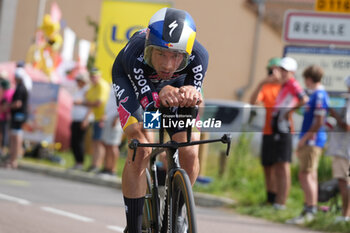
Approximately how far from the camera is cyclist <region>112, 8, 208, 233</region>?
4402mm

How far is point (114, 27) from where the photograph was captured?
60.4 feet

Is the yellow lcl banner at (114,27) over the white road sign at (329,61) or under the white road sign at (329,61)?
over

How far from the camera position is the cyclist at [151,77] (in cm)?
440

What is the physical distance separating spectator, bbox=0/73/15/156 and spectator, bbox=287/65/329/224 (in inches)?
339

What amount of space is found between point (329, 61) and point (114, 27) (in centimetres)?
829

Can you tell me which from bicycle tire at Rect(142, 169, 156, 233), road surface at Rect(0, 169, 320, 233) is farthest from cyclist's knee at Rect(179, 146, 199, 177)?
road surface at Rect(0, 169, 320, 233)

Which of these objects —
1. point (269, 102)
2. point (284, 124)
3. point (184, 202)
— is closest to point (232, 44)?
point (269, 102)

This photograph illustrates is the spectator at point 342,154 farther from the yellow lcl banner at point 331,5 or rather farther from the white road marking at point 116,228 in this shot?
the white road marking at point 116,228

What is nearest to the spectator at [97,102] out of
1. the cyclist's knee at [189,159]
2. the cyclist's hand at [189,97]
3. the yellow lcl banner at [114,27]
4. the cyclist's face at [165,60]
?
the yellow lcl banner at [114,27]

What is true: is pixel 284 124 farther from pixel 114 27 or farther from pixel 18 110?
pixel 114 27

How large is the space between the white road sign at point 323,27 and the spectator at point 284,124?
689mm

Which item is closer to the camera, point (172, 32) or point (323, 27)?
point (172, 32)

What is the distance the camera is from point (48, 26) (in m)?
25.0

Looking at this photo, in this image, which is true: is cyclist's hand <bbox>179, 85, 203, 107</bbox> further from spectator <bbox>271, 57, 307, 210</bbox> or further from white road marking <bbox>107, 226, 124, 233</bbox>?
spectator <bbox>271, 57, 307, 210</bbox>
